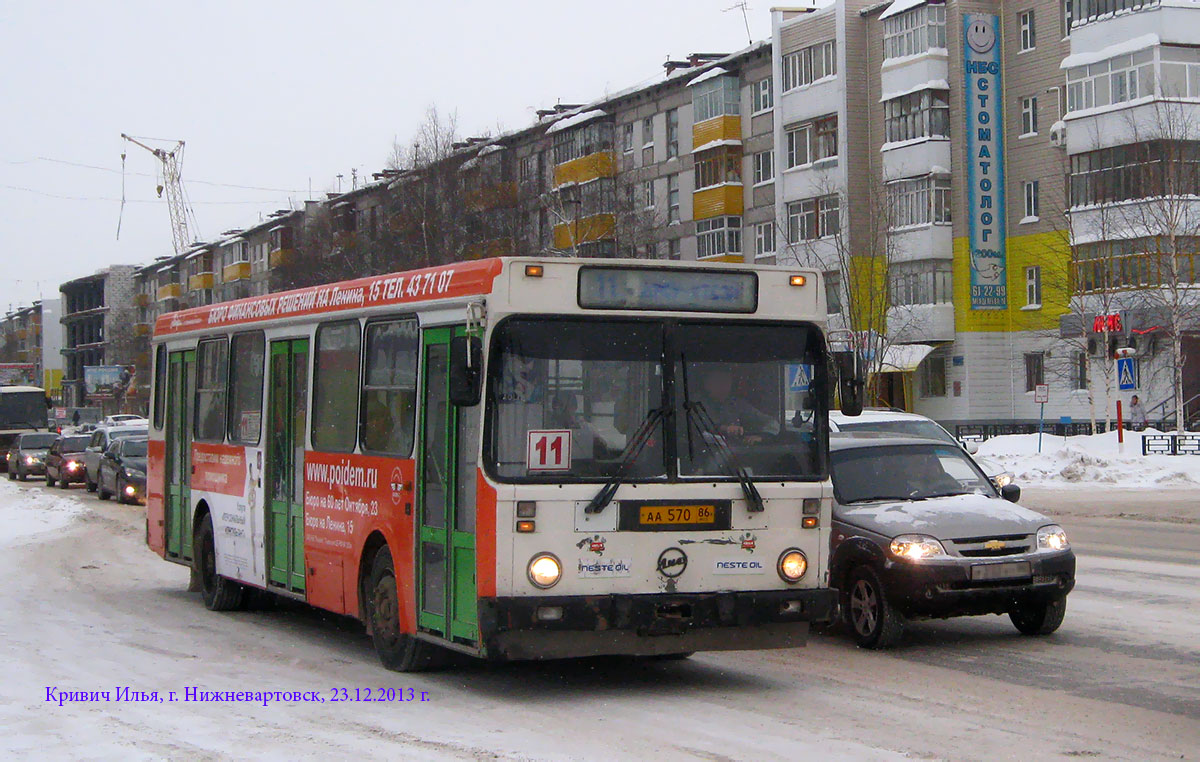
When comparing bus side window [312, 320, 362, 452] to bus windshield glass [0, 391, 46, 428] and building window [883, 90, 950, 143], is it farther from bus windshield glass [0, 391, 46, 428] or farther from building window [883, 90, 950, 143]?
bus windshield glass [0, 391, 46, 428]

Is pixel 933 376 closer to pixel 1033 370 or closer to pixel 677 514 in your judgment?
pixel 1033 370

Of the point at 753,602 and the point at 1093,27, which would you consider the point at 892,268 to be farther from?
the point at 753,602

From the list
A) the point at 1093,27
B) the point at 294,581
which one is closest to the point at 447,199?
the point at 1093,27

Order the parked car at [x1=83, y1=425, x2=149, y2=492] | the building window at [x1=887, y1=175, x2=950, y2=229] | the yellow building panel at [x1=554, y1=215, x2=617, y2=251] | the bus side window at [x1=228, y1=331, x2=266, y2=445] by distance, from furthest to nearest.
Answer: the yellow building panel at [x1=554, y1=215, x2=617, y2=251]
the building window at [x1=887, y1=175, x2=950, y2=229]
the parked car at [x1=83, y1=425, x2=149, y2=492]
the bus side window at [x1=228, y1=331, x2=266, y2=445]

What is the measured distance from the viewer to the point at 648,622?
9.00 metres

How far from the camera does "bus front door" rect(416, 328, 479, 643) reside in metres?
9.10

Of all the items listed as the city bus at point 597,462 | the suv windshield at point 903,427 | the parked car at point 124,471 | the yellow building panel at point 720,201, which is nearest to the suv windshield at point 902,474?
the city bus at point 597,462

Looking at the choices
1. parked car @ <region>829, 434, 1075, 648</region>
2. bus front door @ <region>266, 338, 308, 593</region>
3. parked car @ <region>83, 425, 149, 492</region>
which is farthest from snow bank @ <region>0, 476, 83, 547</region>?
parked car @ <region>829, 434, 1075, 648</region>

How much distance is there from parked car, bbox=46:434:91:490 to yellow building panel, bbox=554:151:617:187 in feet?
92.8

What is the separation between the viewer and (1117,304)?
47.5 metres

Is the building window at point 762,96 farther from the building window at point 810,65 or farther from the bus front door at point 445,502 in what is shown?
the bus front door at point 445,502

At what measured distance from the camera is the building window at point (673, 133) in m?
A: 66.8

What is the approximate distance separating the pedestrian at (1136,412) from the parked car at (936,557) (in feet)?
127

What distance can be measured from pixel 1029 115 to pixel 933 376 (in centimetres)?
974
